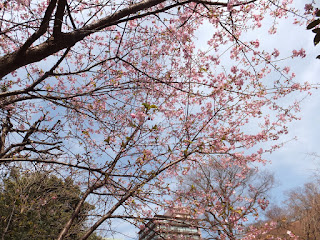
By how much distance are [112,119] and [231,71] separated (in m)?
3.04

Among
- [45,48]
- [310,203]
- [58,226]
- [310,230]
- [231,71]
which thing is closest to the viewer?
[45,48]

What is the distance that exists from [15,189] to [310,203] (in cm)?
1837

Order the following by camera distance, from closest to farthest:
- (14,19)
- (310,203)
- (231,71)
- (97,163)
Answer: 1. (14,19)
2. (97,163)
3. (231,71)
4. (310,203)

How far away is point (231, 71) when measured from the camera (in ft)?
17.1

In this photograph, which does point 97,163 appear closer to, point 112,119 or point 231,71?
point 112,119

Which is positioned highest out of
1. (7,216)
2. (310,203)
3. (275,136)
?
(310,203)

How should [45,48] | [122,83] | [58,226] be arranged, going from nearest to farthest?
[45,48]
[122,83]
[58,226]

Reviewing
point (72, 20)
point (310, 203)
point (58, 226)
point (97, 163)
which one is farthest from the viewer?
point (310, 203)

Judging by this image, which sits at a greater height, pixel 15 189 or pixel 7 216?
pixel 15 189

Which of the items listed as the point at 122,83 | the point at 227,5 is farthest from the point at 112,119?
the point at 227,5

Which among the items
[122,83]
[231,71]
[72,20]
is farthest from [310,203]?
[72,20]

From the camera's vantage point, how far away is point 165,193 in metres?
3.81

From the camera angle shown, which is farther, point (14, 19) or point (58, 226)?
point (58, 226)

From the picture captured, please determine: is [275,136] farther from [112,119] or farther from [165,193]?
[112,119]
